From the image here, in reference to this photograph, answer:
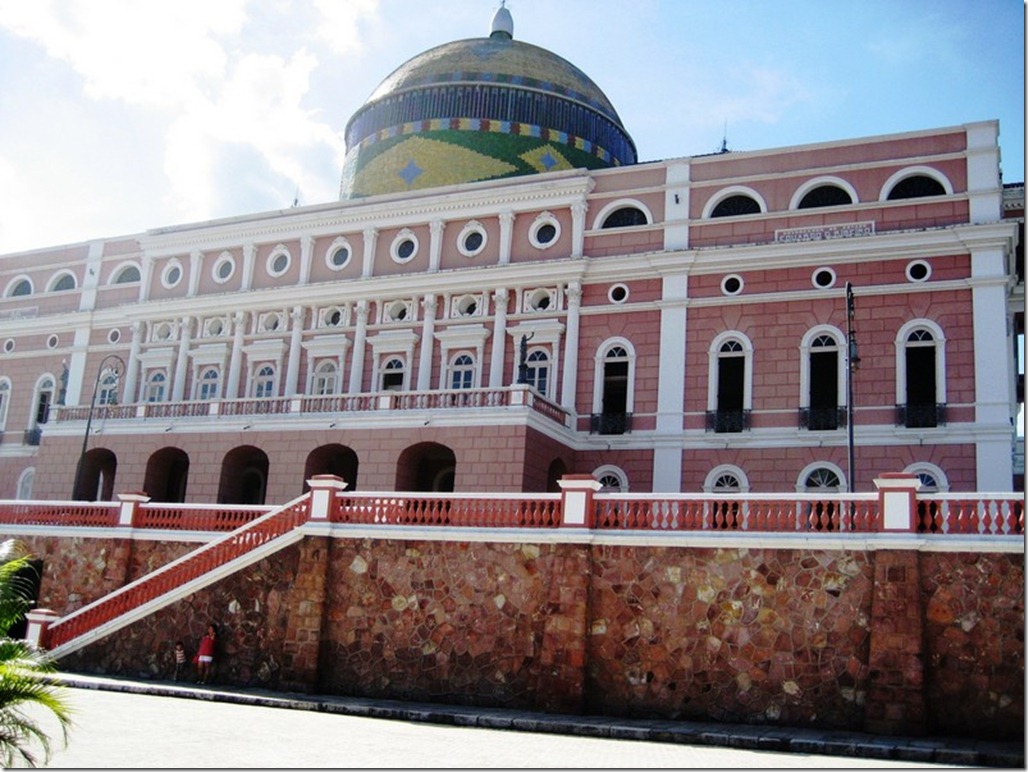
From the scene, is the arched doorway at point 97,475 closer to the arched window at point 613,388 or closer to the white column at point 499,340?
the white column at point 499,340

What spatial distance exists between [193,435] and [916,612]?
68.7 ft

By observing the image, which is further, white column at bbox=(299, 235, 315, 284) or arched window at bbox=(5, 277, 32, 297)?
arched window at bbox=(5, 277, 32, 297)

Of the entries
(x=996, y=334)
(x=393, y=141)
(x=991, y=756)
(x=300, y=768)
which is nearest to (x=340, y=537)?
(x=300, y=768)

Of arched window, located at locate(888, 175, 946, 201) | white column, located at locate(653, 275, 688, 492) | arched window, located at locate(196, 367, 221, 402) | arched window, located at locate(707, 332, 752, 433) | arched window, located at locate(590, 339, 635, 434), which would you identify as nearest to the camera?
arched window, located at locate(888, 175, 946, 201)

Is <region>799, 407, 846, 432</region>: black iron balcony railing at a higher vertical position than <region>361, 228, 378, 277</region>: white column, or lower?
lower

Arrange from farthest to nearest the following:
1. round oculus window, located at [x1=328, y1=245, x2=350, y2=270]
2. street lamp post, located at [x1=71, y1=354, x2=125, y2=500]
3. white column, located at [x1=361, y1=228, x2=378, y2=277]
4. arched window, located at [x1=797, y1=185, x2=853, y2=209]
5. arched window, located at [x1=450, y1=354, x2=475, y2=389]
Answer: round oculus window, located at [x1=328, y1=245, x2=350, y2=270] → white column, located at [x1=361, y1=228, x2=378, y2=277] → arched window, located at [x1=450, y1=354, x2=475, y2=389] → street lamp post, located at [x1=71, y1=354, x2=125, y2=500] → arched window, located at [x1=797, y1=185, x2=853, y2=209]

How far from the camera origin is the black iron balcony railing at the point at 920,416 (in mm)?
24781

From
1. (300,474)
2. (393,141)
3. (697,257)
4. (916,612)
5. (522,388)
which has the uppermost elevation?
(393,141)

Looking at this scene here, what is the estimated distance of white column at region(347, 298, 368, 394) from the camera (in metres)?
31.8

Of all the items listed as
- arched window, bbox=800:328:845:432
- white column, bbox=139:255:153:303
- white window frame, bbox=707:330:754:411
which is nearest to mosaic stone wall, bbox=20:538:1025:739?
arched window, bbox=800:328:845:432

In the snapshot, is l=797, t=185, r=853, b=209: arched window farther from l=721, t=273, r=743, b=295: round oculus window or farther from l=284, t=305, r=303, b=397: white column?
l=284, t=305, r=303, b=397: white column

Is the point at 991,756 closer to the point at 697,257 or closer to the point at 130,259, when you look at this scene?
the point at 697,257

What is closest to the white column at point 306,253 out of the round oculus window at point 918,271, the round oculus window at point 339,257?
the round oculus window at point 339,257

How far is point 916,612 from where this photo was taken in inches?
625
